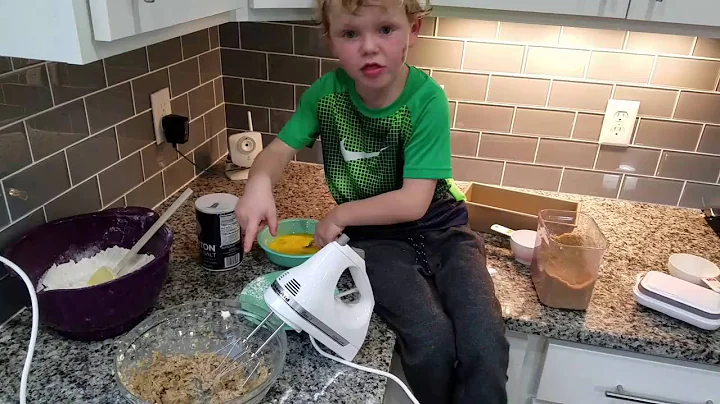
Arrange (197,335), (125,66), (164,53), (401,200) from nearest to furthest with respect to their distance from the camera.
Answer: (197,335), (401,200), (125,66), (164,53)

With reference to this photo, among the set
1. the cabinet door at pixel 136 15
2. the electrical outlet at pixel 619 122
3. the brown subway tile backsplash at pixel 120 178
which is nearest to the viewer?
the cabinet door at pixel 136 15

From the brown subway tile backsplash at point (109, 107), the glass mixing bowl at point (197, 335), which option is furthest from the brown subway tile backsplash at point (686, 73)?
the brown subway tile backsplash at point (109, 107)

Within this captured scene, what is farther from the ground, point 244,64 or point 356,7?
point 356,7

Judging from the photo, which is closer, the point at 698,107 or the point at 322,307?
the point at 322,307

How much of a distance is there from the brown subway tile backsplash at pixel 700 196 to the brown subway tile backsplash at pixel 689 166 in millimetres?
18

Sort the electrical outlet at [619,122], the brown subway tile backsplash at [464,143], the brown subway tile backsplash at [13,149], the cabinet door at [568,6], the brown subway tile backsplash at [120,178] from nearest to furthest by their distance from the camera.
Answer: the brown subway tile backsplash at [13,149] < the cabinet door at [568,6] < the brown subway tile backsplash at [120,178] < the electrical outlet at [619,122] < the brown subway tile backsplash at [464,143]

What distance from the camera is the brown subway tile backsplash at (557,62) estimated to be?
1.27 metres

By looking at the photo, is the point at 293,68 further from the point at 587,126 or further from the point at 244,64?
Result: the point at 587,126

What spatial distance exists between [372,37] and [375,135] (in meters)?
0.19

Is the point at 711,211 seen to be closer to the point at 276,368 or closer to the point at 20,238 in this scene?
the point at 276,368

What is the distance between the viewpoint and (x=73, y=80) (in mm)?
957

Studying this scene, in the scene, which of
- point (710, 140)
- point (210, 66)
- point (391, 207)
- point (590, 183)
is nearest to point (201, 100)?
point (210, 66)

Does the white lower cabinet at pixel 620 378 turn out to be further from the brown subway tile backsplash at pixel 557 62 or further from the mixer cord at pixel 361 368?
the brown subway tile backsplash at pixel 557 62

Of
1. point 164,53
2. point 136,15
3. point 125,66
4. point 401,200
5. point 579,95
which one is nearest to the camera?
point 136,15
